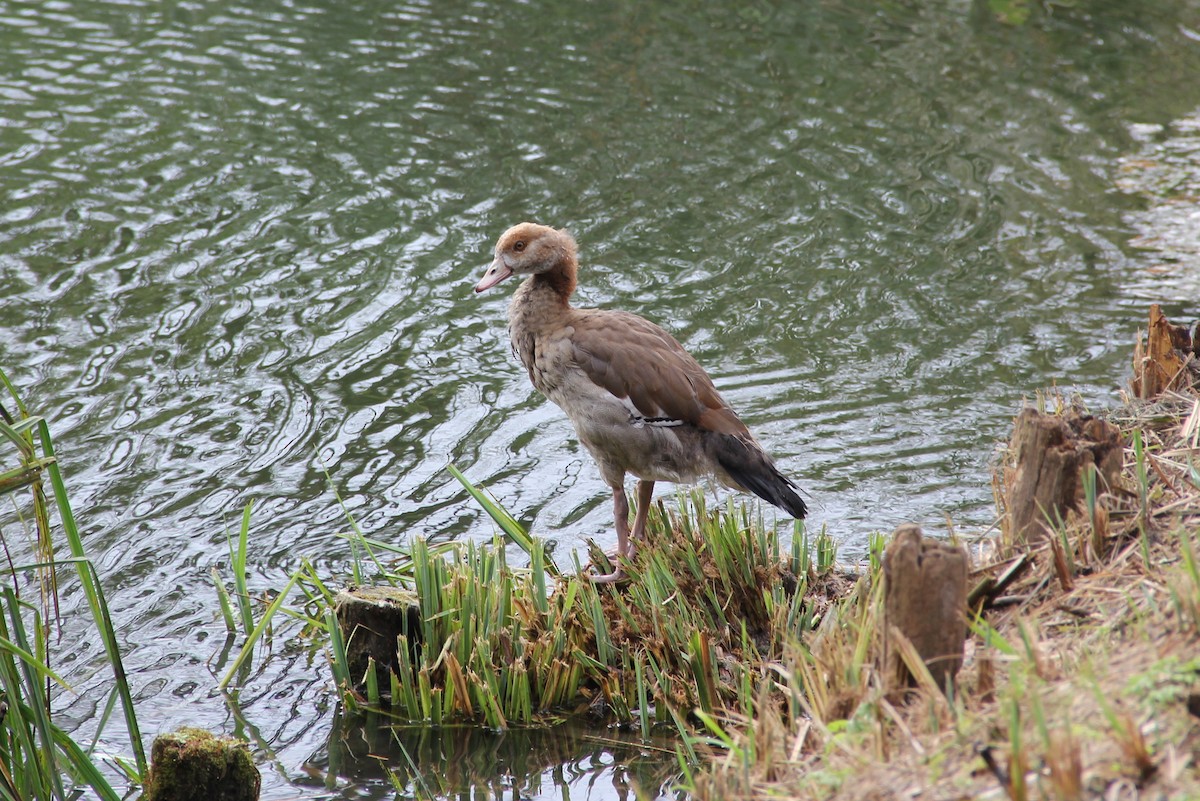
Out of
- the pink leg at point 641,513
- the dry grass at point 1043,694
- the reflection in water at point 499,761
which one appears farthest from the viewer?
the pink leg at point 641,513

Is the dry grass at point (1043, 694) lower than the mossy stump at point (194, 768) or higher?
higher

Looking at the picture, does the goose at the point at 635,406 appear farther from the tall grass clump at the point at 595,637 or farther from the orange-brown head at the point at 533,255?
the tall grass clump at the point at 595,637

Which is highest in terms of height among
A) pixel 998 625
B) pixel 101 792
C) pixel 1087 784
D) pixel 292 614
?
pixel 1087 784

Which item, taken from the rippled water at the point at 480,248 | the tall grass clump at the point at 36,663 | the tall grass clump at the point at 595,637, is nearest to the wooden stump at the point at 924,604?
the tall grass clump at the point at 595,637

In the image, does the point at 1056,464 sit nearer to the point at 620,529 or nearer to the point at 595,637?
the point at 595,637

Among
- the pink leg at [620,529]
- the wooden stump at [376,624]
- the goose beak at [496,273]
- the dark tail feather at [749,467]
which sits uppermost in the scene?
the goose beak at [496,273]

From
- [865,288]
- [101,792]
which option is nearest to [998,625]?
[101,792]

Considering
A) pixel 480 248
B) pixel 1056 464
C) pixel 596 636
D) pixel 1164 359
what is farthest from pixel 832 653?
pixel 480 248

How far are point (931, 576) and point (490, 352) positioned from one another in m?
5.81

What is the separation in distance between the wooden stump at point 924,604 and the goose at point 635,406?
2029 mm

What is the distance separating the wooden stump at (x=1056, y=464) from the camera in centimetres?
409

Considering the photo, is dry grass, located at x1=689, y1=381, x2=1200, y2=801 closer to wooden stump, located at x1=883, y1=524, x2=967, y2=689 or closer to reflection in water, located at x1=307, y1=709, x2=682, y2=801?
wooden stump, located at x1=883, y1=524, x2=967, y2=689

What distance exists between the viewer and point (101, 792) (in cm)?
394

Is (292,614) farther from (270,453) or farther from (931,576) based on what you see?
(931,576)
